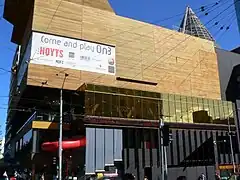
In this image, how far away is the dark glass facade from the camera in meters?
39.7

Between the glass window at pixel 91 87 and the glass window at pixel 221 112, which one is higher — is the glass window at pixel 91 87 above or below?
above

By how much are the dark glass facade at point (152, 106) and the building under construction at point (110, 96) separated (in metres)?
0.14

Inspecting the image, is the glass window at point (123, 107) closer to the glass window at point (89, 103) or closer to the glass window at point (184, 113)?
the glass window at point (89, 103)

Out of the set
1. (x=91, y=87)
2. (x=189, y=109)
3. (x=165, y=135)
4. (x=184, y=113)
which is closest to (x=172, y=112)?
(x=184, y=113)

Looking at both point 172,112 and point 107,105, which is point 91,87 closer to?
point 107,105

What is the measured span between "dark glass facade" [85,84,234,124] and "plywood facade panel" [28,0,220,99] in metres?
2.21

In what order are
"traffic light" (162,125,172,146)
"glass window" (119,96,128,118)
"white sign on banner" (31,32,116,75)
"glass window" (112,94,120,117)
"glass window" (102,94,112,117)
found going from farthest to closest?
"glass window" (119,96,128,118) → "glass window" (112,94,120,117) → "white sign on banner" (31,32,116,75) → "glass window" (102,94,112,117) → "traffic light" (162,125,172,146)

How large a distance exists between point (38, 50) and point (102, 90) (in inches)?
363

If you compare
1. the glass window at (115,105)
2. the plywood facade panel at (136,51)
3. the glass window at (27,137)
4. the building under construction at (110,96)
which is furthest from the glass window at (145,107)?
the glass window at (27,137)

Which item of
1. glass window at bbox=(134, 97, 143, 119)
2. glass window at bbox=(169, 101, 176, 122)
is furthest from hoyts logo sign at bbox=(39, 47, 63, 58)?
glass window at bbox=(169, 101, 176, 122)

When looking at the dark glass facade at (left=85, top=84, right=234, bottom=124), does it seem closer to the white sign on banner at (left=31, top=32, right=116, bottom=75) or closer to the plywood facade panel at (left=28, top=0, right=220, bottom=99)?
the plywood facade panel at (left=28, top=0, right=220, bottom=99)

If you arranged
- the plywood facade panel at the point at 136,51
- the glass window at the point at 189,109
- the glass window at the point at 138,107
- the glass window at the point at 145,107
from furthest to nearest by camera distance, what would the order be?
the glass window at the point at 189,109 → the glass window at the point at 145,107 → the glass window at the point at 138,107 → the plywood facade panel at the point at 136,51

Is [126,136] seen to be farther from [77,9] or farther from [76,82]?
[77,9]

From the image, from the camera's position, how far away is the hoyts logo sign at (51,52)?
40.2 metres
